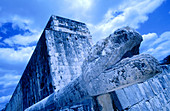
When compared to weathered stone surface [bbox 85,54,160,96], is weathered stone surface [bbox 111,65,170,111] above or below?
below

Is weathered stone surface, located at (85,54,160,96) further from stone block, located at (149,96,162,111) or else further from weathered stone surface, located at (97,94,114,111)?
stone block, located at (149,96,162,111)

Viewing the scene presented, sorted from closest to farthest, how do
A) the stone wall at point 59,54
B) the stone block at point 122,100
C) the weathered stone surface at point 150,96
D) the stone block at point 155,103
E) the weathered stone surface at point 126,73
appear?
1. the weathered stone surface at point 126,73
2. the stone block at point 122,100
3. the weathered stone surface at point 150,96
4. the stone block at point 155,103
5. the stone wall at point 59,54

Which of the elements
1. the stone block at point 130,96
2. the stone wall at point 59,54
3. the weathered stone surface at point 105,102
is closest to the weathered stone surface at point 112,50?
the weathered stone surface at point 105,102

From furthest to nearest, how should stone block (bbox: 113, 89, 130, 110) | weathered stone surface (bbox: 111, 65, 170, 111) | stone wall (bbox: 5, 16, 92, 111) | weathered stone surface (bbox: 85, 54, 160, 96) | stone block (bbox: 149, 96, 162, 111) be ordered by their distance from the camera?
stone wall (bbox: 5, 16, 92, 111) < stone block (bbox: 149, 96, 162, 111) < weathered stone surface (bbox: 111, 65, 170, 111) < stone block (bbox: 113, 89, 130, 110) < weathered stone surface (bbox: 85, 54, 160, 96)

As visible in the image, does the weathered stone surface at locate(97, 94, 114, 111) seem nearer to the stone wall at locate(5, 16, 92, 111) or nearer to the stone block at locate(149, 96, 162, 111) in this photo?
the stone block at locate(149, 96, 162, 111)

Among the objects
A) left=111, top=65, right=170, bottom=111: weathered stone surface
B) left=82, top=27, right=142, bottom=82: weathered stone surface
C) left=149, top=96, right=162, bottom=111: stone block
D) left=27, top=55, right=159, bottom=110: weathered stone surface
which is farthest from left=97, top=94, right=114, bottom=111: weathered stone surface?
left=149, top=96, right=162, bottom=111: stone block

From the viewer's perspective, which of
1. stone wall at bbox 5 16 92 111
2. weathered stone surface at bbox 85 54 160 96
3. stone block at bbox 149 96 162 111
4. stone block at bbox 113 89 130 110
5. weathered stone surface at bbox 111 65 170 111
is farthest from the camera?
stone wall at bbox 5 16 92 111

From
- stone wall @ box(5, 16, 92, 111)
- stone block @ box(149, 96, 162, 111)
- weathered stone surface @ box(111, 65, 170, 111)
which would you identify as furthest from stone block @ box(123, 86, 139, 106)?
stone wall @ box(5, 16, 92, 111)

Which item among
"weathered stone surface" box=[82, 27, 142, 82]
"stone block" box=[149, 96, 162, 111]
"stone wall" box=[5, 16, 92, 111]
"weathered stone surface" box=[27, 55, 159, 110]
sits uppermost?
"stone wall" box=[5, 16, 92, 111]

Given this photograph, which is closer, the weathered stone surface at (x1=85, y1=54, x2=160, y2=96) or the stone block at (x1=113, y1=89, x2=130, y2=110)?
the weathered stone surface at (x1=85, y1=54, x2=160, y2=96)

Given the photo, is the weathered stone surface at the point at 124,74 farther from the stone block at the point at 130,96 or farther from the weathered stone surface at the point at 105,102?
the stone block at the point at 130,96

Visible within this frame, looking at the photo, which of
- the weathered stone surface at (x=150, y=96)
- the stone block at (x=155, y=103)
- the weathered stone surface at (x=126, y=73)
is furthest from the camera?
the stone block at (x=155, y=103)

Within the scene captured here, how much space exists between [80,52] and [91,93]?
148 inches

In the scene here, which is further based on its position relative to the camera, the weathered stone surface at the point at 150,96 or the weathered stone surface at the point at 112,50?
the weathered stone surface at the point at 150,96
